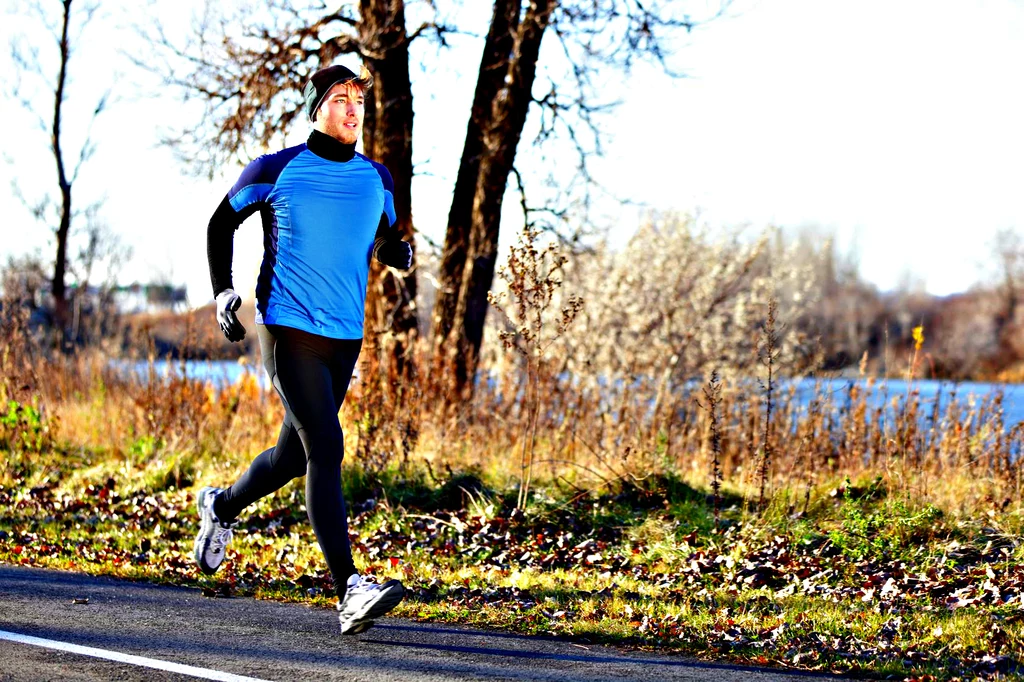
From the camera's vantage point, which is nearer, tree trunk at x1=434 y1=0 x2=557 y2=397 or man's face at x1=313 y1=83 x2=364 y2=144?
man's face at x1=313 y1=83 x2=364 y2=144

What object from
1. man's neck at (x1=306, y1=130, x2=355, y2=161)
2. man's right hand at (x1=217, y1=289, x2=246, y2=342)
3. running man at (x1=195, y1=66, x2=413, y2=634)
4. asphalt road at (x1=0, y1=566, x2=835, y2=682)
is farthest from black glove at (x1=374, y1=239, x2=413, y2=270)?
asphalt road at (x1=0, y1=566, x2=835, y2=682)

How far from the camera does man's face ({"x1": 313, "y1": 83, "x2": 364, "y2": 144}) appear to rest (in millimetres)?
4754

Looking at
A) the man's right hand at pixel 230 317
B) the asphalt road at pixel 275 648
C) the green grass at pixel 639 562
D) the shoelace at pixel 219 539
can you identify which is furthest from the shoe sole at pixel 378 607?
the man's right hand at pixel 230 317

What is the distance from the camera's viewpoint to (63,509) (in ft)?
27.4

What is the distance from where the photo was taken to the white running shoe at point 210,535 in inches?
207

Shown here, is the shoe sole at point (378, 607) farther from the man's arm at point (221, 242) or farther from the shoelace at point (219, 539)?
the man's arm at point (221, 242)

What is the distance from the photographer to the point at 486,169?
1170 cm

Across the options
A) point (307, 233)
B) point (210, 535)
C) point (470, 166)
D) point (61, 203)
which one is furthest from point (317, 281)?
point (61, 203)

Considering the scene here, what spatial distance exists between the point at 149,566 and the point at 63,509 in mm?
2314

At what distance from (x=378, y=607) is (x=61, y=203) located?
23163 mm

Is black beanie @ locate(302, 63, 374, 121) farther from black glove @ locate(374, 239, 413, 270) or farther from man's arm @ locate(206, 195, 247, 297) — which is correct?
black glove @ locate(374, 239, 413, 270)

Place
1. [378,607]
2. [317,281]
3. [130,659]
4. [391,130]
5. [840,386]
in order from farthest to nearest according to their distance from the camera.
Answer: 1. [391,130]
2. [840,386]
3. [317,281]
4. [378,607]
5. [130,659]

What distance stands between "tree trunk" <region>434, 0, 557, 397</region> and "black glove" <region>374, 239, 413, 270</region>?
6036mm

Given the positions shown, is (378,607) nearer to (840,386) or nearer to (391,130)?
(840,386)
